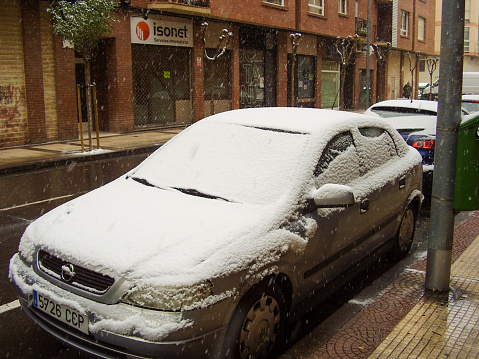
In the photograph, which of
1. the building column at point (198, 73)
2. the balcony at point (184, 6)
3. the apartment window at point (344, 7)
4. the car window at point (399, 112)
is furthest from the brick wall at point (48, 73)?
the apartment window at point (344, 7)

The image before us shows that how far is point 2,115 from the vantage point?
589 inches

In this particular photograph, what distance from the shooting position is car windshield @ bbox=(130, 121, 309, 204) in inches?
150

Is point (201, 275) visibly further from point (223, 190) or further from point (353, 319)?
point (353, 319)

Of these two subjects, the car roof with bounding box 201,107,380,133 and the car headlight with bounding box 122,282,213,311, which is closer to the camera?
the car headlight with bounding box 122,282,213,311

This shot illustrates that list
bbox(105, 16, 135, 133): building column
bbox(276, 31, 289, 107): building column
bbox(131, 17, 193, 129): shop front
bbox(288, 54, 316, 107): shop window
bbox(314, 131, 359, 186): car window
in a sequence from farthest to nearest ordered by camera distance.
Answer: bbox(288, 54, 316, 107): shop window, bbox(276, 31, 289, 107): building column, bbox(131, 17, 193, 129): shop front, bbox(105, 16, 135, 133): building column, bbox(314, 131, 359, 186): car window

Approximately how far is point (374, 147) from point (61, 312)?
10.2 feet

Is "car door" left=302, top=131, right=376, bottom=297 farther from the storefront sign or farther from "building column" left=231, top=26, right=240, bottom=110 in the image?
"building column" left=231, top=26, right=240, bottom=110

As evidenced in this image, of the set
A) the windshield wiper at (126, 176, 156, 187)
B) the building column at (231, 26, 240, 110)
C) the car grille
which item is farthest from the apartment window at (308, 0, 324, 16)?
the car grille

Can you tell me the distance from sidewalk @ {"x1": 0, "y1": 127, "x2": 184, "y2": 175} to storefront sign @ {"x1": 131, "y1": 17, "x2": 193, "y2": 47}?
378 centimetres

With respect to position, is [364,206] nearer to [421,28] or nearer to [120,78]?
[120,78]

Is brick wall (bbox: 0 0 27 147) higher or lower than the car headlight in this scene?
higher

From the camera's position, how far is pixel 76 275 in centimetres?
313

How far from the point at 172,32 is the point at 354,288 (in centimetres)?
1703

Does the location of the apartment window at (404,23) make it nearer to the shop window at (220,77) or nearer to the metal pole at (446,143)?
the shop window at (220,77)
